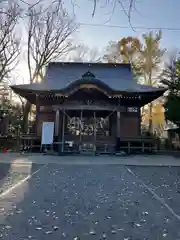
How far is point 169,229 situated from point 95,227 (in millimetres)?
910

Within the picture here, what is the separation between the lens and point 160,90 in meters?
16.0

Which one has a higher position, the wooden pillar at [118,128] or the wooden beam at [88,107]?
the wooden beam at [88,107]

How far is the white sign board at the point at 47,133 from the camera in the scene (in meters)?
15.5

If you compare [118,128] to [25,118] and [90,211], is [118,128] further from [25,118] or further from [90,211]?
[90,211]

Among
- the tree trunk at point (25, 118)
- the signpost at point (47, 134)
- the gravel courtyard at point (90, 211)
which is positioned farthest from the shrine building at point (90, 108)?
the gravel courtyard at point (90, 211)

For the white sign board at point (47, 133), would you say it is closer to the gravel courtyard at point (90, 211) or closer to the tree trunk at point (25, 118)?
the gravel courtyard at point (90, 211)

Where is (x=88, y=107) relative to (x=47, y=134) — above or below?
above

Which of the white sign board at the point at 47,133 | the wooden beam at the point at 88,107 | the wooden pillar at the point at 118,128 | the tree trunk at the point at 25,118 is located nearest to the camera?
the white sign board at the point at 47,133

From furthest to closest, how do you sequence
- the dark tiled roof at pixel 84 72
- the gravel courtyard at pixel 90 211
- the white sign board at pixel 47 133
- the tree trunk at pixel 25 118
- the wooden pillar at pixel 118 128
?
the tree trunk at pixel 25 118 < the dark tiled roof at pixel 84 72 < the wooden pillar at pixel 118 128 < the white sign board at pixel 47 133 < the gravel courtyard at pixel 90 211

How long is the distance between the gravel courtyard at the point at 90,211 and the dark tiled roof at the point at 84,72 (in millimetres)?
11028

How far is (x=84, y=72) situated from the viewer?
20.2 metres

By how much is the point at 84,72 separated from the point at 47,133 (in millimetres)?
6467

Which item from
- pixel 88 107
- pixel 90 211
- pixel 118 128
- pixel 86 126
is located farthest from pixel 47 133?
pixel 90 211

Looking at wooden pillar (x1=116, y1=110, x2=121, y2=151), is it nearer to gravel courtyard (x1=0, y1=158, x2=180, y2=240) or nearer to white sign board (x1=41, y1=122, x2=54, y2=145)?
white sign board (x1=41, y1=122, x2=54, y2=145)
